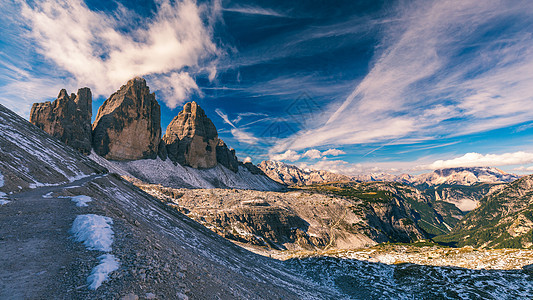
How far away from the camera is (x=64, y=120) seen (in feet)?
400

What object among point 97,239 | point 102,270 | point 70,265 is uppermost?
point 102,270

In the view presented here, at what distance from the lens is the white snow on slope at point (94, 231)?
11830 millimetres

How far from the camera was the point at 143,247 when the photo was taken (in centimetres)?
1369

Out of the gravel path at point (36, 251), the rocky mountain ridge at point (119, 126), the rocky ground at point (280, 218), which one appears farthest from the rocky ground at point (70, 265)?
the rocky mountain ridge at point (119, 126)

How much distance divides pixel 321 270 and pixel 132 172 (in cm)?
13100

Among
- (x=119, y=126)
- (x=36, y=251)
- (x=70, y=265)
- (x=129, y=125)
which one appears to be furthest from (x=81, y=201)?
(x=129, y=125)

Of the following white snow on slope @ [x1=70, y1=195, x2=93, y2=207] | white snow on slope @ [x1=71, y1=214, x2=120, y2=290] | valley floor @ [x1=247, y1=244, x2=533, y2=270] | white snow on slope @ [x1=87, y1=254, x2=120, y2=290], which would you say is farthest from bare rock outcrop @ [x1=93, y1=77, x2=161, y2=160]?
white snow on slope @ [x1=87, y1=254, x2=120, y2=290]

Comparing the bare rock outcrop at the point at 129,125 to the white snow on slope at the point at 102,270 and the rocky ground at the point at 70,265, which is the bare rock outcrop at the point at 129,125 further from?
the white snow on slope at the point at 102,270

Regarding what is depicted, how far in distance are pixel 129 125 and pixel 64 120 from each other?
33259 millimetres

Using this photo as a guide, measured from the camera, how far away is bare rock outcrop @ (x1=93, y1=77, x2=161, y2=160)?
447ft

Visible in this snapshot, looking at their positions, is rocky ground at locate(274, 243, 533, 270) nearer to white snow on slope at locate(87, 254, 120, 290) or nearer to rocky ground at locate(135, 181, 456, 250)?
rocky ground at locate(135, 181, 456, 250)

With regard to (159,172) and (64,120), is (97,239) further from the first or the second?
(64,120)

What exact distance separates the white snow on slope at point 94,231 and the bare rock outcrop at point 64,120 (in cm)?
14036

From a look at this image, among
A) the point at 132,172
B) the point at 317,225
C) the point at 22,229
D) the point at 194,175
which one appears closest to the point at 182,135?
the point at 194,175
